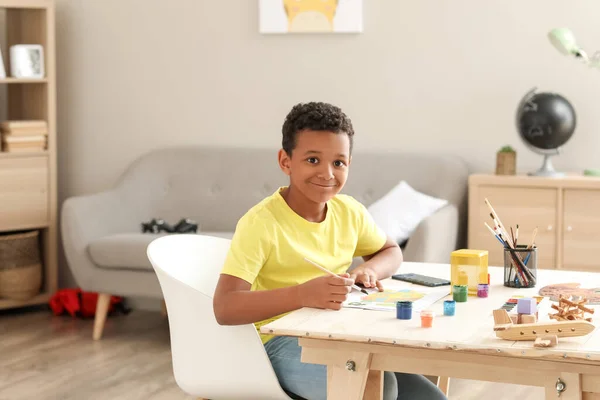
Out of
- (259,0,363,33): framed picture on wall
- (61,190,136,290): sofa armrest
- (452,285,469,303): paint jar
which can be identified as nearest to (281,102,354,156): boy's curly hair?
(452,285,469,303): paint jar

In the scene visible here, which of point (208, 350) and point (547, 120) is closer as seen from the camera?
point (208, 350)

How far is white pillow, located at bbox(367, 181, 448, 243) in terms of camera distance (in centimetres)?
368

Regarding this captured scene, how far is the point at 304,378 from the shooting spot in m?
1.82

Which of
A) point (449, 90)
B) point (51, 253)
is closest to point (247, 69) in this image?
point (449, 90)

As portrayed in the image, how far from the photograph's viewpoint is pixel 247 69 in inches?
181

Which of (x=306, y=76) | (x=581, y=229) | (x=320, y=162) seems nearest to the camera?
(x=320, y=162)

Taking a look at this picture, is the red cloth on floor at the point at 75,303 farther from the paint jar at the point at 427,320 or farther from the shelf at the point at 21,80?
the paint jar at the point at 427,320

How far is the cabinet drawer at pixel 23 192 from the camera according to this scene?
4449 mm

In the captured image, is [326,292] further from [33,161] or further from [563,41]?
[33,161]

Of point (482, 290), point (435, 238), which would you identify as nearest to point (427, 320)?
point (482, 290)

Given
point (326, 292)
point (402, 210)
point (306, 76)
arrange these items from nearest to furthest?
1. point (326, 292)
2. point (402, 210)
3. point (306, 76)

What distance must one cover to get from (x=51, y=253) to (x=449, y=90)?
215 centimetres

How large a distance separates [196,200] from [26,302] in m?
1.00

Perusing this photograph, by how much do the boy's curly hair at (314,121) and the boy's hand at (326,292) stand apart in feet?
1.14
